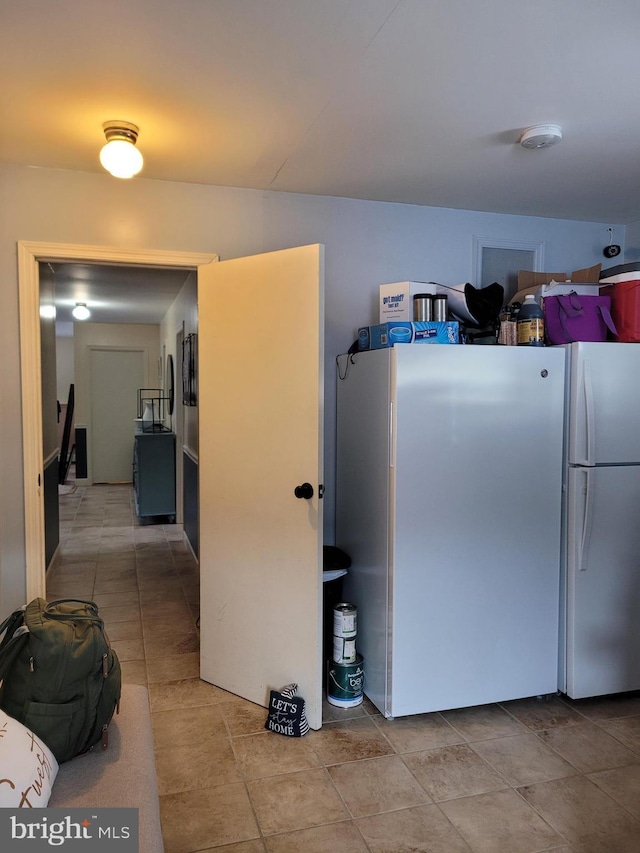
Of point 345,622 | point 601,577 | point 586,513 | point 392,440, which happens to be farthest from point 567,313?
point 345,622

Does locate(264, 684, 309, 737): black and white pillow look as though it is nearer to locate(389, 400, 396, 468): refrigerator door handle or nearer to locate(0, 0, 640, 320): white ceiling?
locate(389, 400, 396, 468): refrigerator door handle

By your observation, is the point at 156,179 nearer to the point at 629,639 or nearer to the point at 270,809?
the point at 270,809

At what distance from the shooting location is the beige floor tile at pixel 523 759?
2314 millimetres

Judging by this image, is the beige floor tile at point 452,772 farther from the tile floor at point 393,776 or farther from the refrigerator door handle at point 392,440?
the refrigerator door handle at point 392,440

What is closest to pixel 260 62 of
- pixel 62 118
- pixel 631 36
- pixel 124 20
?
pixel 124 20

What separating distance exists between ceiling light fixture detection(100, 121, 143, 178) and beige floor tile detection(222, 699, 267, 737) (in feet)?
7.46

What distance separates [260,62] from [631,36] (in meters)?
1.08

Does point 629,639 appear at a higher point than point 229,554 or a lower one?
lower

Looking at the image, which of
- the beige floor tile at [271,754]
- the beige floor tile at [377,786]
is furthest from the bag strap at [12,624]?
the beige floor tile at [377,786]

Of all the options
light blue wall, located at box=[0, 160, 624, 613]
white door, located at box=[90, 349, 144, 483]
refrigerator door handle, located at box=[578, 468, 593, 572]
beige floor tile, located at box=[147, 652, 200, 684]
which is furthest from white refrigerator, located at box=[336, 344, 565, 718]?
white door, located at box=[90, 349, 144, 483]

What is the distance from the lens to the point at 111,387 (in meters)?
9.10

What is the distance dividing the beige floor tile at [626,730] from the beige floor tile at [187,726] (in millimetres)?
1608

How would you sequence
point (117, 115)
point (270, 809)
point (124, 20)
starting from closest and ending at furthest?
point (124, 20)
point (270, 809)
point (117, 115)

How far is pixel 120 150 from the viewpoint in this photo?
2.35 meters
